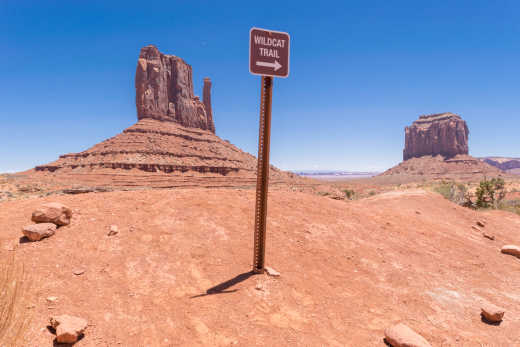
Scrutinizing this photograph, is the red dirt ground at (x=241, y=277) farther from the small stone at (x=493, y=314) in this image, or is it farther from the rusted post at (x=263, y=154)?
the rusted post at (x=263, y=154)

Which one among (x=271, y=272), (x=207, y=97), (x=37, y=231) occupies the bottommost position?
(x=271, y=272)

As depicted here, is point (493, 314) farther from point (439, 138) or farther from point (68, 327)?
point (439, 138)

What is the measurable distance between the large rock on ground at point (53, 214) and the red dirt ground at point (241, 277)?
9.3 inches

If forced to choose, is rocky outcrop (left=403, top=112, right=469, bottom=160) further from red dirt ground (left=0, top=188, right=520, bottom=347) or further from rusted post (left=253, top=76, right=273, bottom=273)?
rusted post (left=253, top=76, right=273, bottom=273)

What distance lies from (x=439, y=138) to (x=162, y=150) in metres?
160

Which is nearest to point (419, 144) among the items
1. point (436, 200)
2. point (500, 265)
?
point (436, 200)

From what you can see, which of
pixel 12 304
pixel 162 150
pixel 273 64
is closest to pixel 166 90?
pixel 162 150

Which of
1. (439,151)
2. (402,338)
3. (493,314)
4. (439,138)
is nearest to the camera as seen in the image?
(402,338)

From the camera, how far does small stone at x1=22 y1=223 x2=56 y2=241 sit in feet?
19.4

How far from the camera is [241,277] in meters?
6.03

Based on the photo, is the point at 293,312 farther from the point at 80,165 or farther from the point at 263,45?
the point at 80,165

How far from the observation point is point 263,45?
17.0 feet

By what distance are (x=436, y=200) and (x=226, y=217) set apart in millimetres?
18176

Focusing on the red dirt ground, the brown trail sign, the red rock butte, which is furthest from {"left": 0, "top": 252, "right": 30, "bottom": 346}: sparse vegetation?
the red rock butte
